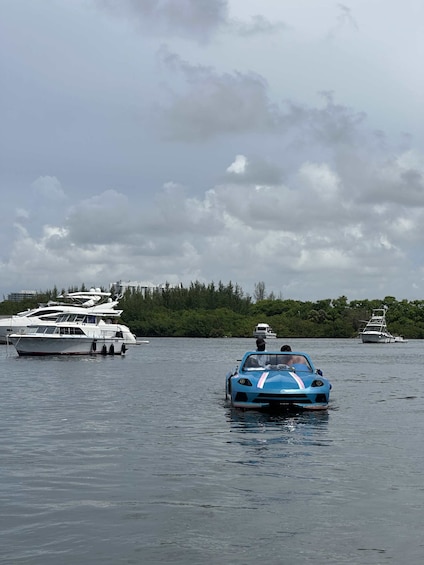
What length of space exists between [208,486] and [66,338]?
198 ft

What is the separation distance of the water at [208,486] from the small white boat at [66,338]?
44.7 meters

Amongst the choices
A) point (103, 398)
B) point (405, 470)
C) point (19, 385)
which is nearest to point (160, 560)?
point (405, 470)

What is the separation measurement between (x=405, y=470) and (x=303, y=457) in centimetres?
238

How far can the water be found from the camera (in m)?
11.0

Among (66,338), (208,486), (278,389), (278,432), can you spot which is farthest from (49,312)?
(208,486)

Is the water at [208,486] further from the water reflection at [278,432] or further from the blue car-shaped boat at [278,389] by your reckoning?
the blue car-shaped boat at [278,389]

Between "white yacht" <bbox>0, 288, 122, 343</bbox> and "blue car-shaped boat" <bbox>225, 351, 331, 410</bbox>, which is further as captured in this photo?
"white yacht" <bbox>0, 288, 122, 343</bbox>

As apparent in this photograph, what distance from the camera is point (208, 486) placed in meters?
14.9

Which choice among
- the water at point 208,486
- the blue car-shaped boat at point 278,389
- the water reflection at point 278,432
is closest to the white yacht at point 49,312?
the blue car-shaped boat at point 278,389

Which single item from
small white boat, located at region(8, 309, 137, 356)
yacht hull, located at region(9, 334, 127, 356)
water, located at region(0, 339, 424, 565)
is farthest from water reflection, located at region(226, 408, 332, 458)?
small white boat, located at region(8, 309, 137, 356)

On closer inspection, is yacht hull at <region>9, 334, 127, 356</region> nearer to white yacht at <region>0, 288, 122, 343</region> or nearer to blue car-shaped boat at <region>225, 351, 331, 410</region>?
white yacht at <region>0, 288, 122, 343</region>

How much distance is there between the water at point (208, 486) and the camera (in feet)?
36.0

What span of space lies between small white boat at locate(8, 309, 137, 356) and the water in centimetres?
4469

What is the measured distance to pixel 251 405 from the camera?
88.3 feet
